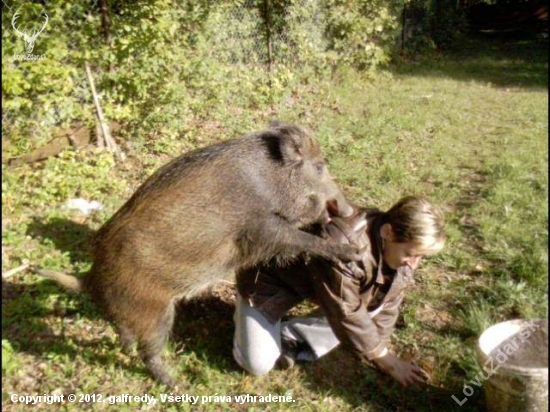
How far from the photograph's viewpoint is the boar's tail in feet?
9.81

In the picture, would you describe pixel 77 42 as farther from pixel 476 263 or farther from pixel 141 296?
pixel 476 263

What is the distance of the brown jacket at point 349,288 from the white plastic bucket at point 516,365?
558 mm

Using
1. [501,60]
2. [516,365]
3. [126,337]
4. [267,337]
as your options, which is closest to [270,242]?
[267,337]

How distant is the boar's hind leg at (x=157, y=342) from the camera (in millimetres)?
2777

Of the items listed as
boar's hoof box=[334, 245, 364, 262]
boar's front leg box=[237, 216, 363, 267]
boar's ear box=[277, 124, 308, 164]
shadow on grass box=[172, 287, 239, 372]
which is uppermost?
boar's ear box=[277, 124, 308, 164]

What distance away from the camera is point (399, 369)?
2.82m

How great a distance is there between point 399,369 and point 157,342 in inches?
52.4

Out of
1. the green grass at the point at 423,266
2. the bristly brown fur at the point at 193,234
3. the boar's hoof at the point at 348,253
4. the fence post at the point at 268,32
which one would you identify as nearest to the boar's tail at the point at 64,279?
the bristly brown fur at the point at 193,234

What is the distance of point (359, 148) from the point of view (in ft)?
17.2

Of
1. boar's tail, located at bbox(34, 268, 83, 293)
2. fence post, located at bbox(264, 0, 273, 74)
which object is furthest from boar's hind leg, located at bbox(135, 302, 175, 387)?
fence post, located at bbox(264, 0, 273, 74)

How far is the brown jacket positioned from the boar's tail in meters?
0.98

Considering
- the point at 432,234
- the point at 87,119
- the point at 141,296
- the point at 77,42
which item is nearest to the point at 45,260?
the point at 141,296

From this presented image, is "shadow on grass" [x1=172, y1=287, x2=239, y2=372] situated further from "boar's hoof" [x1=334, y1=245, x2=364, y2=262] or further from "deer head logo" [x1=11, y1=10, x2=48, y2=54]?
"deer head logo" [x1=11, y1=10, x2=48, y2=54]

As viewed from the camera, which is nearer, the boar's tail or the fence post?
the boar's tail
